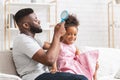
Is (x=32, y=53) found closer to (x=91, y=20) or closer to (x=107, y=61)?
(x=107, y=61)

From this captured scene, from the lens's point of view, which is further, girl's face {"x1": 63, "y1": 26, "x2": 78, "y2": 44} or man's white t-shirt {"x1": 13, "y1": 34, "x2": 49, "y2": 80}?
girl's face {"x1": 63, "y1": 26, "x2": 78, "y2": 44}

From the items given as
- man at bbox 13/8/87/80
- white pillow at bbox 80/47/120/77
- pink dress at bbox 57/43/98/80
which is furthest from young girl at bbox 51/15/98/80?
white pillow at bbox 80/47/120/77

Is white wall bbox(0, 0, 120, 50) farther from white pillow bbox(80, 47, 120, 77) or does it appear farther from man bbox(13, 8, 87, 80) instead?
man bbox(13, 8, 87, 80)

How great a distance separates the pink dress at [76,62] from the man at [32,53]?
8.5 inches

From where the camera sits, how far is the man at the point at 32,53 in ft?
6.48

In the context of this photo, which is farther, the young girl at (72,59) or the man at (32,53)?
the young girl at (72,59)

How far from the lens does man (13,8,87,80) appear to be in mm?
1975

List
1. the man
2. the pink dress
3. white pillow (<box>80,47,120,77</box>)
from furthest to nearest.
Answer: white pillow (<box>80,47,120,77</box>), the pink dress, the man

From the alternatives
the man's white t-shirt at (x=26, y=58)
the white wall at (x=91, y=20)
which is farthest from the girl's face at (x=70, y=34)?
the white wall at (x=91, y=20)

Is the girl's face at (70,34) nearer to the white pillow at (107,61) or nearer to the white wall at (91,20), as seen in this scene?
the white pillow at (107,61)

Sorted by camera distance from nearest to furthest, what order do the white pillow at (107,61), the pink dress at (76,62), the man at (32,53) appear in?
1. the man at (32,53)
2. the pink dress at (76,62)
3. the white pillow at (107,61)

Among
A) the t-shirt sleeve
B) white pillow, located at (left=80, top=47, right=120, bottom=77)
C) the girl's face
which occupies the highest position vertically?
the girl's face

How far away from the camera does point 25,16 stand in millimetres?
2266

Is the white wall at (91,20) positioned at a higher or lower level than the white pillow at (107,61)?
higher
